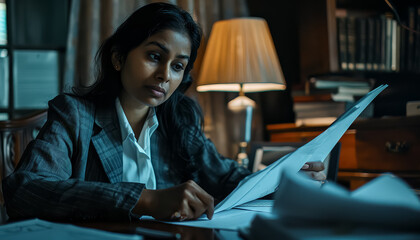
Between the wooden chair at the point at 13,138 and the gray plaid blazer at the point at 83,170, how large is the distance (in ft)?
1.98

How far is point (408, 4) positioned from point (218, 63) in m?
0.92

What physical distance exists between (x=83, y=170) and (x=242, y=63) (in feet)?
3.41

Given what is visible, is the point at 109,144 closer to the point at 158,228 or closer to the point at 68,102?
the point at 68,102

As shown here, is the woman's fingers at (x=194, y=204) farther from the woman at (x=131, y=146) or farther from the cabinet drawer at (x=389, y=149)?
the cabinet drawer at (x=389, y=149)

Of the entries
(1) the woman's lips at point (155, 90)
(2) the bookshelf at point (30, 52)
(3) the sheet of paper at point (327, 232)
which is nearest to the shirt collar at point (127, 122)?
(1) the woman's lips at point (155, 90)

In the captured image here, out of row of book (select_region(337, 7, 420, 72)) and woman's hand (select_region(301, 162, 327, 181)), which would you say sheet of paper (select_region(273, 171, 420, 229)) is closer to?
woman's hand (select_region(301, 162, 327, 181))

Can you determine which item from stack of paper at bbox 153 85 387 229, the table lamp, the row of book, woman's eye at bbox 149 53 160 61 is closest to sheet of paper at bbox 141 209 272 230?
stack of paper at bbox 153 85 387 229

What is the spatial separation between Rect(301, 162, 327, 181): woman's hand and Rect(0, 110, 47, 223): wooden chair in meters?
1.12

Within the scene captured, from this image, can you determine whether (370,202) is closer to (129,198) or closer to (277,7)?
(129,198)

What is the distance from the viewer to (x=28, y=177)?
31.1 inches

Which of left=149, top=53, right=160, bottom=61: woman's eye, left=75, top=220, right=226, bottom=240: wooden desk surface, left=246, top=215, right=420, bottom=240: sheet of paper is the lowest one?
left=75, top=220, right=226, bottom=240: wooden desk surface

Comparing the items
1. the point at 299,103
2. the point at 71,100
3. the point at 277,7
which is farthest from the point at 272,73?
the point at 71,100

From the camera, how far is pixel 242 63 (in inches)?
74.4

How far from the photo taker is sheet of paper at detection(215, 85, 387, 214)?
2.51ft
